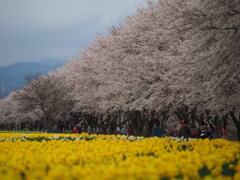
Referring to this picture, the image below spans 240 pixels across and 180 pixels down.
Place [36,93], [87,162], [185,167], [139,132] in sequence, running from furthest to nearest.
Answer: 1. [36,93]
2. [139,132]
3. [87,162]
4. [185,167]

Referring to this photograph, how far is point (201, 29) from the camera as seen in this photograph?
1408 centimetres

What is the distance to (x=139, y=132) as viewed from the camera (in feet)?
112

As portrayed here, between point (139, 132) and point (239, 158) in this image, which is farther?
point (139, 132)

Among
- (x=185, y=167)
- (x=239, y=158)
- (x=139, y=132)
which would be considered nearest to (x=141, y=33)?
(x=139, y=132)

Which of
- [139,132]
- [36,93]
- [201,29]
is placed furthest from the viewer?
[36,93]

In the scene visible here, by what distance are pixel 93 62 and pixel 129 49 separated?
11.2 metres

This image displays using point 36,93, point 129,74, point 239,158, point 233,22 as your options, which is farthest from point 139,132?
point 239,158

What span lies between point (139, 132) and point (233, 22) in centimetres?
2285

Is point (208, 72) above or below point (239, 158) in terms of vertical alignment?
above

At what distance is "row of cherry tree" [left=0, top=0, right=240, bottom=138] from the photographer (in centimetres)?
1366

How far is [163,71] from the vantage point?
1045 inches

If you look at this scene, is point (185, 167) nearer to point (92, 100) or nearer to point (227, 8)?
point (227, 8)

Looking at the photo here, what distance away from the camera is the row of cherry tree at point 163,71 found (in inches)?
538

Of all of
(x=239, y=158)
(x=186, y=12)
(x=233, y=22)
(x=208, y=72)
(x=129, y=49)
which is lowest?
(x=239, y=158)
